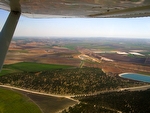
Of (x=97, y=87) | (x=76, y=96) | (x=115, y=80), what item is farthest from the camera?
(x=115, y=80)

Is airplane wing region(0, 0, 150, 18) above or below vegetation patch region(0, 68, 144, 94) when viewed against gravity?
above

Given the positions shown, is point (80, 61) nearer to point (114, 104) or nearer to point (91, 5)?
point (114, 104)

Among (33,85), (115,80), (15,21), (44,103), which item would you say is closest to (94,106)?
(44,103)

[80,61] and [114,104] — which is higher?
[80,61]

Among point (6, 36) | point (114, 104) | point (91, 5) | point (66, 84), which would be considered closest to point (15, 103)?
point (66, 84)

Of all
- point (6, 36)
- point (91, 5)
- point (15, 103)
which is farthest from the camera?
point (15, 103)

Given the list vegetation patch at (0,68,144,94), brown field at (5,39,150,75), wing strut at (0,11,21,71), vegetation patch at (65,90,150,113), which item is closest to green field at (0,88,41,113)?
vegetation patch at (0,68,144,94)

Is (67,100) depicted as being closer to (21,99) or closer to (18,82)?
(21,99)

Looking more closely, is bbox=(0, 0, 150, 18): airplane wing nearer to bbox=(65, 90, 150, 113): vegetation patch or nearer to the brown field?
bbox=(65, 90, 150, 113): vegetation patch
